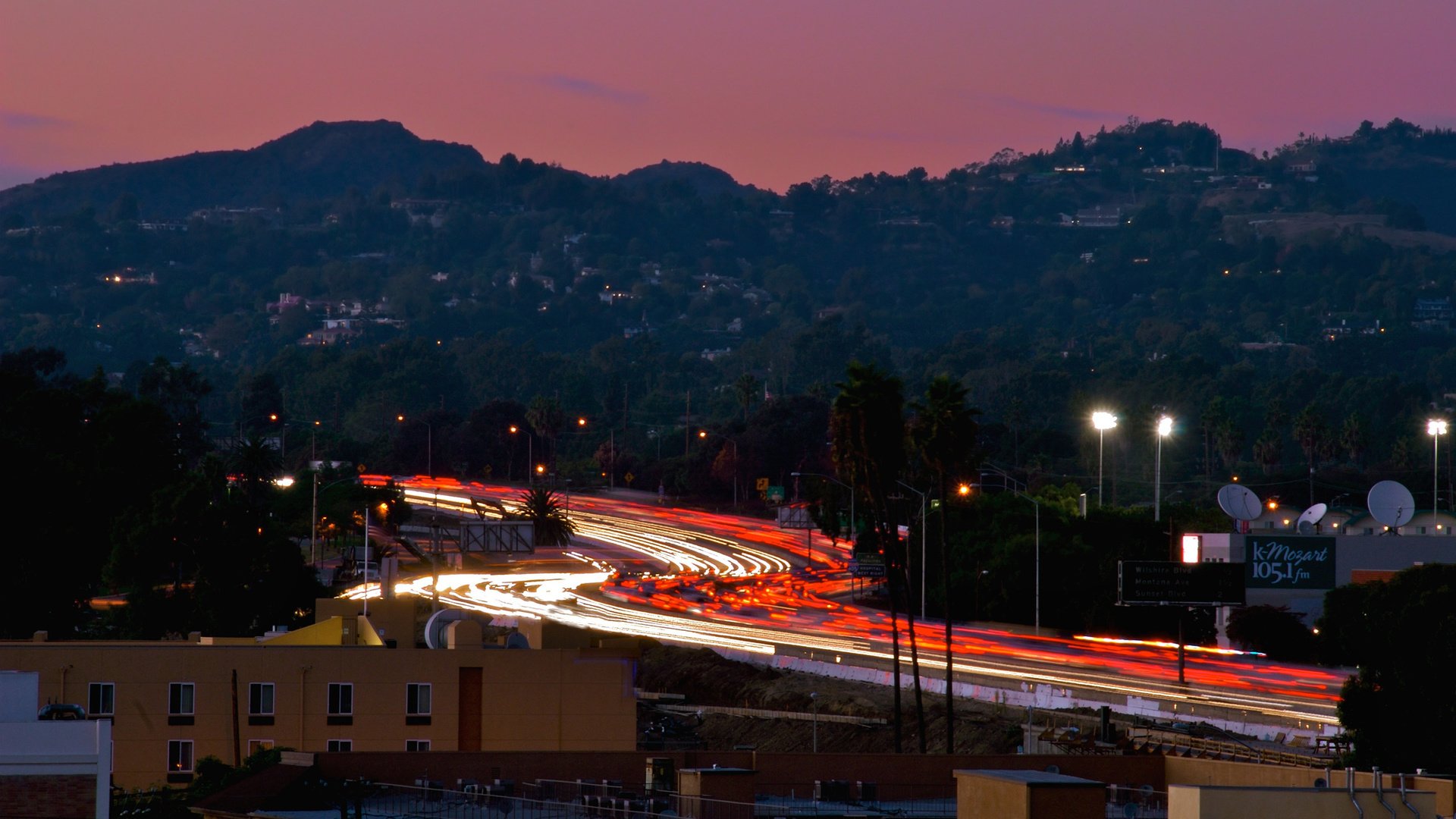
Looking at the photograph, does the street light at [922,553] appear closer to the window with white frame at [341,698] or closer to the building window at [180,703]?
the window with white frame at [341,698]

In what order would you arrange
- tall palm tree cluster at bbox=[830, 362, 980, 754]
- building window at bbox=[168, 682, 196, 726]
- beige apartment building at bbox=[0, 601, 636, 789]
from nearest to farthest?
beige apartment building at bbox=[0, 601, 636, 789] → building window at bbox=[168, 682, 196, 726] → tall palm tree cluster at bbox=[830, 362, 980, 754]

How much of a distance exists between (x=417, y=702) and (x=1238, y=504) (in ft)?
175

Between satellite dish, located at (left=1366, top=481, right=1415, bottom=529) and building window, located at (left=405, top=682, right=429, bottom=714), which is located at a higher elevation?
satellite dish, located at (left=1366, top=481, right=1415, bottom=529)

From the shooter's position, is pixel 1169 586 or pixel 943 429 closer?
pixel 943 429

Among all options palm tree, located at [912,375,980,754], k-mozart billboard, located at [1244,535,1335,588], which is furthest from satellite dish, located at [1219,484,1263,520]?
palm tree, located at [912,375,980,754]

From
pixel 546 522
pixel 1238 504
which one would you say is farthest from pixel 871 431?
pixel 546 522

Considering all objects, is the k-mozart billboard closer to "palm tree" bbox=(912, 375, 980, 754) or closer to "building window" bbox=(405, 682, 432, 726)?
"palm tree" bbox=(912, 375, 980, 754)

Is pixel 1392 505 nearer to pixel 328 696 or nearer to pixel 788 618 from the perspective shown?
pixel 788 618

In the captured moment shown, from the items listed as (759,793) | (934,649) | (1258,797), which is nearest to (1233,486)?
(934,649)

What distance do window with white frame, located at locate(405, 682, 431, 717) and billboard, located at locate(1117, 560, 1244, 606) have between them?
3581 centimetres

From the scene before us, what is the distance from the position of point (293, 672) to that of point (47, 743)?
2647 centimetres

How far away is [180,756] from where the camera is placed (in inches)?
1940

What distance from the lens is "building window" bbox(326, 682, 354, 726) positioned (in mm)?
49781

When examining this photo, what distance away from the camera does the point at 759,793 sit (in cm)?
3391
